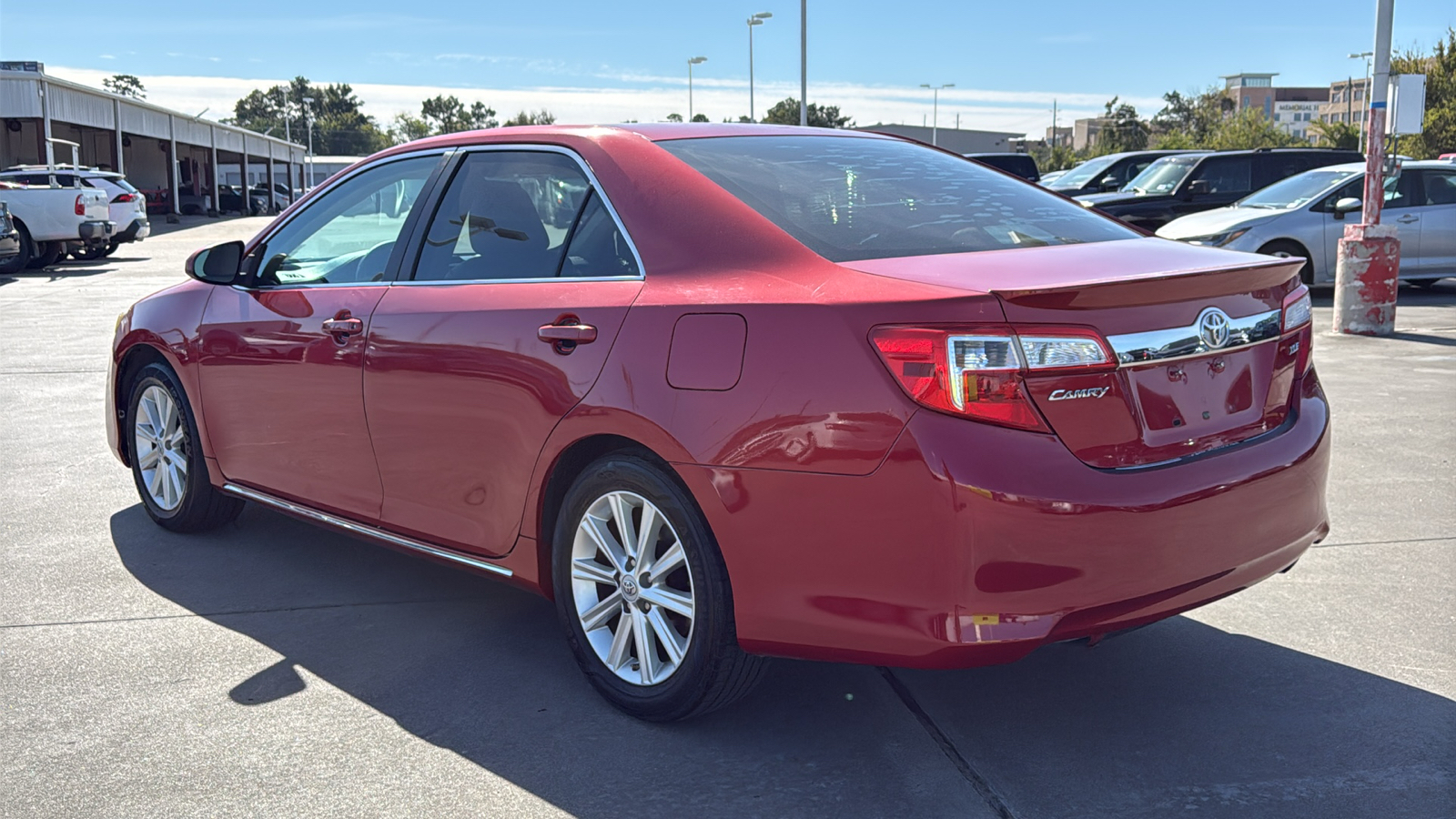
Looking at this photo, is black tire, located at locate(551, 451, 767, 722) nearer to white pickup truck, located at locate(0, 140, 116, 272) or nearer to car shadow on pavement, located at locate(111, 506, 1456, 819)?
car shadow on pavement, located at locate(111, 506, 1456, 819)

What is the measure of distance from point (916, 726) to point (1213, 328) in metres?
1.26

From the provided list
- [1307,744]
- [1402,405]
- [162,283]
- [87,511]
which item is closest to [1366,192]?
[1402,405]

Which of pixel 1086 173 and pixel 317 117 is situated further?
pixel 317 117

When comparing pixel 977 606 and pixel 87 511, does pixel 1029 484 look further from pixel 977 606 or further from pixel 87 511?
pixel 87 511

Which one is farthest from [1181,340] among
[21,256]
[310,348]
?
[21,256]

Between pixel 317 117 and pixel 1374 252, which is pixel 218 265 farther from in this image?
pixel 317 117

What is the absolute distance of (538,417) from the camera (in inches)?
141

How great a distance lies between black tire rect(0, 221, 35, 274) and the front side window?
20.6 metres

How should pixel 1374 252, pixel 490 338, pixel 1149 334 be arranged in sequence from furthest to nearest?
1. pixel 1374 252
2. pixel 490 338
3. pixel 1149 334

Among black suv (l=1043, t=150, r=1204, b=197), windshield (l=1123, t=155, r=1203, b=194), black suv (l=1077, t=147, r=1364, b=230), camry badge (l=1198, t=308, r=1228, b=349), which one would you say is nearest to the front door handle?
camry badge (l=1198, t=308, r=1228, b=349)

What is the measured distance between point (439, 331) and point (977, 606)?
6.18 ft

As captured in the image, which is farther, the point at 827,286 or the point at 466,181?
the point at 466,181

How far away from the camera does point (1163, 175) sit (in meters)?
19.9

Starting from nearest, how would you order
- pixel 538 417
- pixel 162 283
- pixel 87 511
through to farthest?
pixel 538 417, pixel 87 511, pixel 162 283
